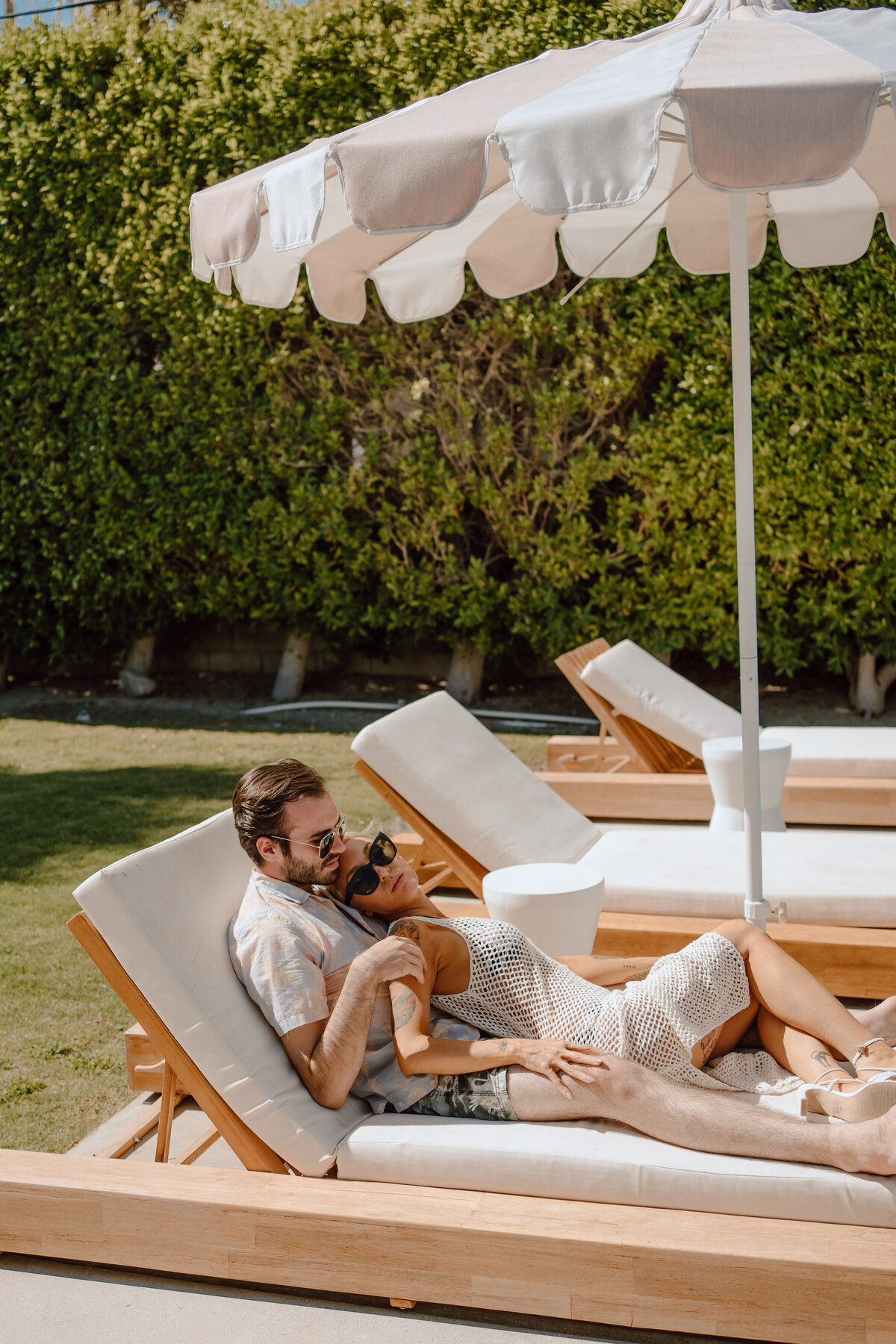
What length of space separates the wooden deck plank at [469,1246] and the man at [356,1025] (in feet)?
0.54

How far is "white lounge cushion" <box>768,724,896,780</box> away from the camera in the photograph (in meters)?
5.74

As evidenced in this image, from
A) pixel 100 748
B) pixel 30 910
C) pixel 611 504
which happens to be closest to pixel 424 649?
pixel 611 504

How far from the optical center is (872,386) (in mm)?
7906

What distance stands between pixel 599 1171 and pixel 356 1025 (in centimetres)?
55

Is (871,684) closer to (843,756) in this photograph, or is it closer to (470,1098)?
(843,756)

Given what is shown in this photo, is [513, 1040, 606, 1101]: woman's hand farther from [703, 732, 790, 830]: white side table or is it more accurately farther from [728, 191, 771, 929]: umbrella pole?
[703, 732, 790, 830]: white side table

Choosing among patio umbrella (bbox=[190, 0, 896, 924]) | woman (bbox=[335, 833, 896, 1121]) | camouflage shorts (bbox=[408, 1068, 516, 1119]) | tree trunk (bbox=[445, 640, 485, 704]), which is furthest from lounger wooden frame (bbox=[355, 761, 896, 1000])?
tree trunk (bbox=[445, 640, 485, 704])

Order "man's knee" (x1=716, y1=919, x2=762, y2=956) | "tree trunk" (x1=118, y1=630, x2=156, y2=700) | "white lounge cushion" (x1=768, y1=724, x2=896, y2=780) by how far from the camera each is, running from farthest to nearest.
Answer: "tree trunk" (x1=118, y1=630, x2=156, y2=700) < "white lounge cushion" (x1=768, y1=724, x2=896, y2=780) < "man's knee" (x1=716, y1=919, x2=762, y2=956)

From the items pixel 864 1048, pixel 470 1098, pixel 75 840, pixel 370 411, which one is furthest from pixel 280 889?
pixel 370 411

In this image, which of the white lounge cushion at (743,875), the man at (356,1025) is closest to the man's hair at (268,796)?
the man at (356,1025)

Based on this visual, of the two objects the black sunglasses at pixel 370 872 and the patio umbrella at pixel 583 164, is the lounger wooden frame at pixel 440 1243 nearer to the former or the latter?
the black sunglasses at pixel 370 872

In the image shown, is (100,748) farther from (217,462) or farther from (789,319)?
(789,319)

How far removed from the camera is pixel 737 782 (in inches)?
188

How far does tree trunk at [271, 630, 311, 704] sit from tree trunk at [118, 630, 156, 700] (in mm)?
1194
